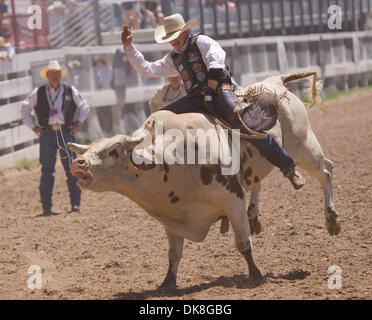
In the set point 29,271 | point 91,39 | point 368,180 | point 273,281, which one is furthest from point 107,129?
point 273,281

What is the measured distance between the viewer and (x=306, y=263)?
6.40 metres

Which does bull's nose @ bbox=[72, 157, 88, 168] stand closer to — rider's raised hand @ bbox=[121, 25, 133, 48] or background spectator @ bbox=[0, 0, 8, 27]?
rider's raised hand @ bbox=[121, 25, 133, 48]


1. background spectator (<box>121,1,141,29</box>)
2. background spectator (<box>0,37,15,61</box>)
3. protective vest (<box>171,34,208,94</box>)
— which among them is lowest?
protective vest (<box>171,34,208,94</box>)

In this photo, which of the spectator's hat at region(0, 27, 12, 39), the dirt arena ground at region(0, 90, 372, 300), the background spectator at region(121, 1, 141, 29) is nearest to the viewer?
the dirt arena ground at region(0, 90, 372, 300)

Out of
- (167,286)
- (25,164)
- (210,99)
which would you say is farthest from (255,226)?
(25,164)

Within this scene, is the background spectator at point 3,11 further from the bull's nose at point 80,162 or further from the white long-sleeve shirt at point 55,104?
the bull's nose at point 80,162

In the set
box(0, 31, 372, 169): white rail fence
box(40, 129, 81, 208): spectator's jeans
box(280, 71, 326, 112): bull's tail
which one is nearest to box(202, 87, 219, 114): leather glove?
box(280, 71, 326, 112): bull's tail

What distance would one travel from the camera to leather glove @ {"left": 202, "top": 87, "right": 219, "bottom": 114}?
5923 millimetres

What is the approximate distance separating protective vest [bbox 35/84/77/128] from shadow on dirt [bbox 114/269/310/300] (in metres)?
4.08

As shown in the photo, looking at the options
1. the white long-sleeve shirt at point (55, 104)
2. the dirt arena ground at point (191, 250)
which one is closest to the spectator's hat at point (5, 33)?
the dirt arena ground at point (191, 250)

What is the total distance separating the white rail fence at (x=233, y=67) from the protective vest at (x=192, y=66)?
7.28 m

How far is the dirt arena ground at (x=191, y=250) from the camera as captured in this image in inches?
228
